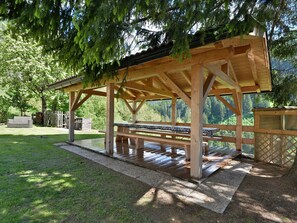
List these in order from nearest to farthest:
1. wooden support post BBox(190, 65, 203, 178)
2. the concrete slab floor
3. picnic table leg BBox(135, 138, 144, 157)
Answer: the concrete slab floor, wooden support post BBox(190, 65, 203, 178), picnic table leg BBox(135, 138, 144, 157)

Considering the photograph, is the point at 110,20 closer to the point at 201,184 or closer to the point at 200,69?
the point at 200,69

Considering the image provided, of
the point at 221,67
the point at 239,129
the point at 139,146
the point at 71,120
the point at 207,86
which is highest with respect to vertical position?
the point at 221,67

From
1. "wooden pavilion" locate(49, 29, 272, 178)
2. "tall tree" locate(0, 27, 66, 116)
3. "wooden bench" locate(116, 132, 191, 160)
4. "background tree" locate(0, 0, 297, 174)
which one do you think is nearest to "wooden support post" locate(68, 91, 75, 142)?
"wooden pavilion" locate(49, 29, 272, 178)

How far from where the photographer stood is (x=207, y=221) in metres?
2.28

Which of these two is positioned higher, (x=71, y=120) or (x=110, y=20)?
(x=110, y=20)

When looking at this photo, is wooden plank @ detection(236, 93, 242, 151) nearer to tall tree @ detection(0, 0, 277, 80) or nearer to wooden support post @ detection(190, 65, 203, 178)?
wooden support post @ detection(190, 65, 203, 178)

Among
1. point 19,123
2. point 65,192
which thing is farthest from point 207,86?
point 19,123

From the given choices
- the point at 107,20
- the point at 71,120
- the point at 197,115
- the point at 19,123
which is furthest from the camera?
the point at 19,123

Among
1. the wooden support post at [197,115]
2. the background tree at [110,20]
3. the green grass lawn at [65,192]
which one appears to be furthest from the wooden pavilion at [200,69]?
the green grass lawn at [65,192]

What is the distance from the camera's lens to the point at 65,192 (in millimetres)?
2963

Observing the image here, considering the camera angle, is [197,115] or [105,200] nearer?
[105,200]

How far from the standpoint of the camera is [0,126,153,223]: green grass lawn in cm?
231

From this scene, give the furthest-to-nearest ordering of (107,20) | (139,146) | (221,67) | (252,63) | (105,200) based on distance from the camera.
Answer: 1. (139,146)
2. (221,67)
3. (252,63)
4. (105,200)
5. (107,20)

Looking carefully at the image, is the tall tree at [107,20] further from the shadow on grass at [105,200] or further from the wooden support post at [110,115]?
the wooden support post at [110,115]
